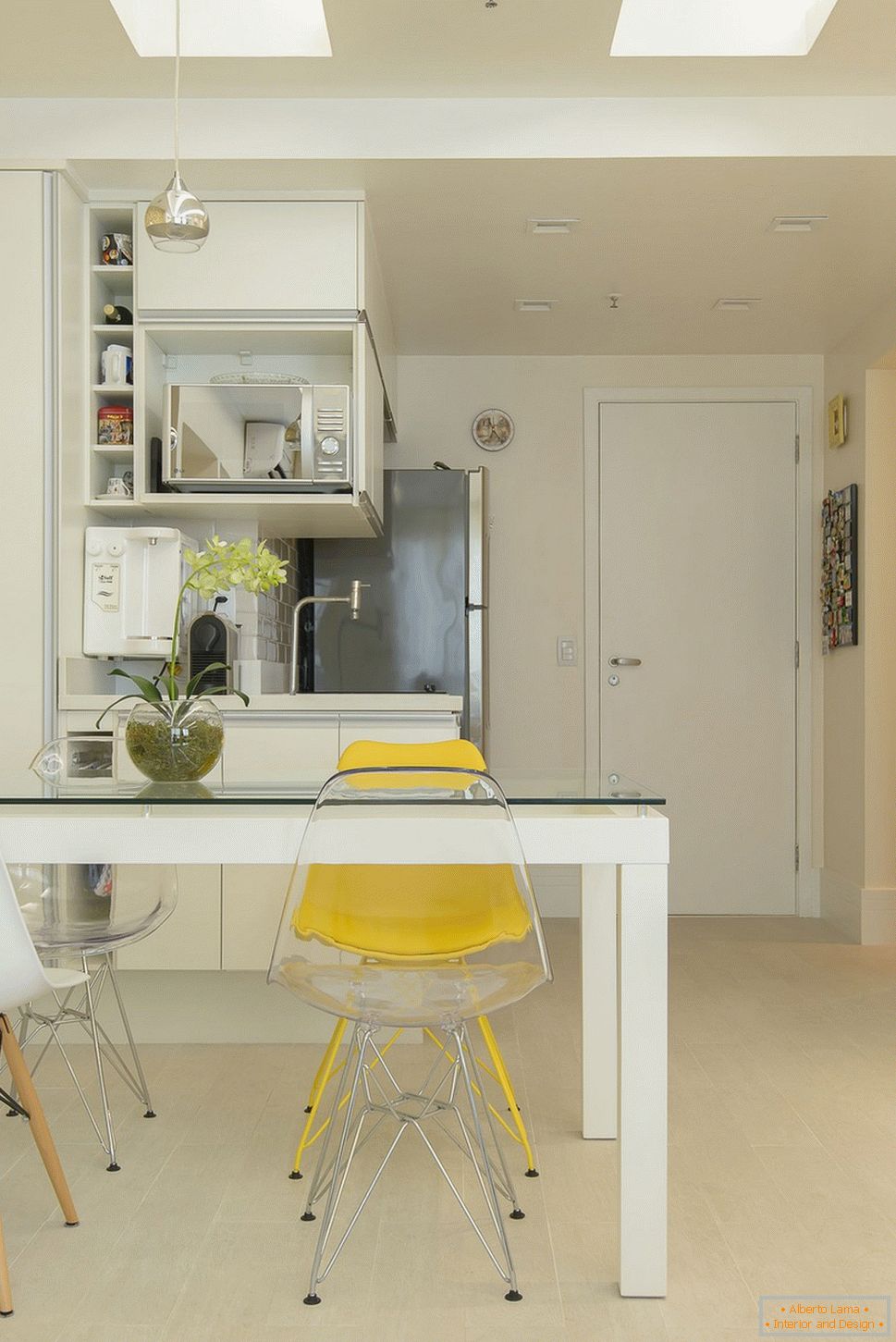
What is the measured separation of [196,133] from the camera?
137 inches

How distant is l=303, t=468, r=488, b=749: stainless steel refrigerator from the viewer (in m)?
4.97

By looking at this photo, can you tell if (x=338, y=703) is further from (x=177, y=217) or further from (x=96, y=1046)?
(x=177, y=217)

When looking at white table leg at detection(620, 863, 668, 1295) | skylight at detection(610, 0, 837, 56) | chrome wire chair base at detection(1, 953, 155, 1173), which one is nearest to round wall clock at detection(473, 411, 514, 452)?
skylight at detection(610, 0, 837, 56)

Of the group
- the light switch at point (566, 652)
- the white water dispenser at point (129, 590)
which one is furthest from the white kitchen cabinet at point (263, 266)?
the light switch at point (566, 652)

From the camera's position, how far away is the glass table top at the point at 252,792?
6.72 feet

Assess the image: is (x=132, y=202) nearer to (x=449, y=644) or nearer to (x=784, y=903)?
(x=449, y=644)

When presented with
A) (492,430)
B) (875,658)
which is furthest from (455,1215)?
(492,430)

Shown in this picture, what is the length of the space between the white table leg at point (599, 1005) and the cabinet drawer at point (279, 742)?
115 centimetres

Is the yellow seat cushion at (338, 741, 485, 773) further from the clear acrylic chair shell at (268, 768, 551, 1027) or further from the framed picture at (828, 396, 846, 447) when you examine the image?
the framed picture at (828, 396, 846, 447)

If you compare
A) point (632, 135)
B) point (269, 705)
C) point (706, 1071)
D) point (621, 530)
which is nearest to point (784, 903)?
point (621, 530)

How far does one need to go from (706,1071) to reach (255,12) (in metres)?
3.03

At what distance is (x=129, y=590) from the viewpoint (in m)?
3.77

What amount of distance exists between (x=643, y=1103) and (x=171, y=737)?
1092 mm

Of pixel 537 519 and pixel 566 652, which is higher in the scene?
pixel 537 519
